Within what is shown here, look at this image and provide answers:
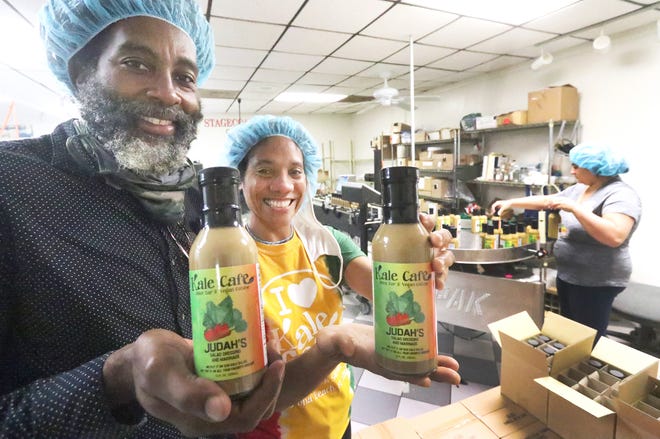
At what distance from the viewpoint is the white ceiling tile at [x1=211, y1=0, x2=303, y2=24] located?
2.13 m

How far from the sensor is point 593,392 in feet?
3.79

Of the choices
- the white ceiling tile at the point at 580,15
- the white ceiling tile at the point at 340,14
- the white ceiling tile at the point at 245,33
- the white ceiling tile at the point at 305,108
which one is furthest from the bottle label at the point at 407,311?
the white ceiling tile at the point at 305,108

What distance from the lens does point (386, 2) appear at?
216cm

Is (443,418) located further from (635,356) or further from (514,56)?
(514,56)

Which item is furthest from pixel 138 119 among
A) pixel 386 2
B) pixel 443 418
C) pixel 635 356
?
A: pixel 386 2

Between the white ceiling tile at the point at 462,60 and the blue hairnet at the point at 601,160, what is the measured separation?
5.64 ft

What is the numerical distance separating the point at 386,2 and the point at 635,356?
2205 mm

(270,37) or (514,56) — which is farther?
(514,56)

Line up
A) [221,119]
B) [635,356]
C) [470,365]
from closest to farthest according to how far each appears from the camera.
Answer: [635,356] → [470,365] → [221,119]

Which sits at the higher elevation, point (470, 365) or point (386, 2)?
point (386, 2)

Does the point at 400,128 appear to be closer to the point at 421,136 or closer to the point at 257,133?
the point at 421,136

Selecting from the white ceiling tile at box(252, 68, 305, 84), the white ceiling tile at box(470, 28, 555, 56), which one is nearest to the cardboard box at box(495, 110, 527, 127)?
the white ceiling tile at box(470, 28, 555, 56)

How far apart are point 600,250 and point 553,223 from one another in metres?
0.29

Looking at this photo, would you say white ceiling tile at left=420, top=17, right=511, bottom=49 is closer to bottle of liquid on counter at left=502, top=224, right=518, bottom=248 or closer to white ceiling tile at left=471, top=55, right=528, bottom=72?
white ceiling tile at left=471, top=55, right=528, bottom=72
